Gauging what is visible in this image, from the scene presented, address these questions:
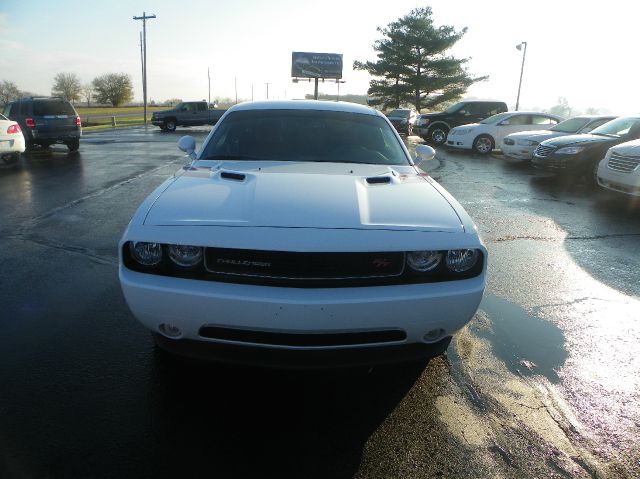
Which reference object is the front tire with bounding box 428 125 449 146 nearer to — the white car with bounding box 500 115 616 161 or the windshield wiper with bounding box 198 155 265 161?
the white car with bounding box 500 115 616 161

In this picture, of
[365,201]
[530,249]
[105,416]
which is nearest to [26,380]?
[105,416]

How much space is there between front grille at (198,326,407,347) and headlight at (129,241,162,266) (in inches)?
16.6

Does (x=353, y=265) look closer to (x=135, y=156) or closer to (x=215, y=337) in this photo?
(x=215, y=337)

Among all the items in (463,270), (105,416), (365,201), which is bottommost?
(105,416)

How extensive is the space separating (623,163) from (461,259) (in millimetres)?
6700

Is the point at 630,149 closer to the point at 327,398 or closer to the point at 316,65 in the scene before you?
the point at 327,398

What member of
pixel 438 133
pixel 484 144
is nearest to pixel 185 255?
pixel 484 144

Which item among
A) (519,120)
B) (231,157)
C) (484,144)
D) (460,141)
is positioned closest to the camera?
(231,157)

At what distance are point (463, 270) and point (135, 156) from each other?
13.8m

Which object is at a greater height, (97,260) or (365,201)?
(365,201)

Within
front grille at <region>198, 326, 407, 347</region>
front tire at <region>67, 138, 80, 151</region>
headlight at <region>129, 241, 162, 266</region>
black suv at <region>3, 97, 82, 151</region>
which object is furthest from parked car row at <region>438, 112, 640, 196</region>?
black suv at <region>3, 97, 82, 151</region>

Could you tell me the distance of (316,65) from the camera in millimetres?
54688

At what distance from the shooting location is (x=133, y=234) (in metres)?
2.29

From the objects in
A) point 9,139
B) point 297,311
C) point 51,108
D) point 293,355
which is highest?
point 51,108
